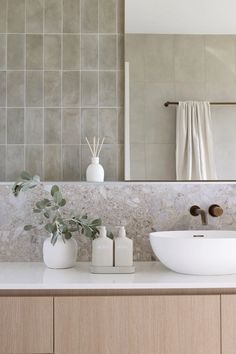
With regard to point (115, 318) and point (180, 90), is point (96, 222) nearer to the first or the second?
point (115, 318)

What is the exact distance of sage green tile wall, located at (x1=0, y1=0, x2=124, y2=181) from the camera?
2.19 m

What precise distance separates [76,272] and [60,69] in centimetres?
102

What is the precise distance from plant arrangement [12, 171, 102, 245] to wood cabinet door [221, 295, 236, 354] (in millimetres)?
630

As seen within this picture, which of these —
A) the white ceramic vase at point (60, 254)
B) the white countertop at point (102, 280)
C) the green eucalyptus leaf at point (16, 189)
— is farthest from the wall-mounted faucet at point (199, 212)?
the green eucalyptus leaf at point (16, 189)

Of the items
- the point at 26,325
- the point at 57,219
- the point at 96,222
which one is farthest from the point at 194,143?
the point at 26,325

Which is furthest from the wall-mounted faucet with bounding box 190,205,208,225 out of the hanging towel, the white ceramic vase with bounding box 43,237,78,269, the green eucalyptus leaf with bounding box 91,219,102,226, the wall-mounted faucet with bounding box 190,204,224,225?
the white ceramic vase with bounding box 43,237,78,269

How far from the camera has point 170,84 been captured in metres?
2.18

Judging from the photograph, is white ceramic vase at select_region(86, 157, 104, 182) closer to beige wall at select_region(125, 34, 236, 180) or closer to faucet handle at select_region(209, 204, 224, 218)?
beige wall at select_region(125, 34, 236, 180)

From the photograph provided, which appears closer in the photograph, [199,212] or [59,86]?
[199,212]

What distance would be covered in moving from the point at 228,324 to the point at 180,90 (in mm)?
1142

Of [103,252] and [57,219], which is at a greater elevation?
[57,219]

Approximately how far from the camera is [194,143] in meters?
2.16

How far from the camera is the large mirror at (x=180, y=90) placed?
216cm

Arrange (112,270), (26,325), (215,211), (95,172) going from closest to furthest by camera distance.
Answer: (26,325) < (112,270) < (215,211) < (95,172)
